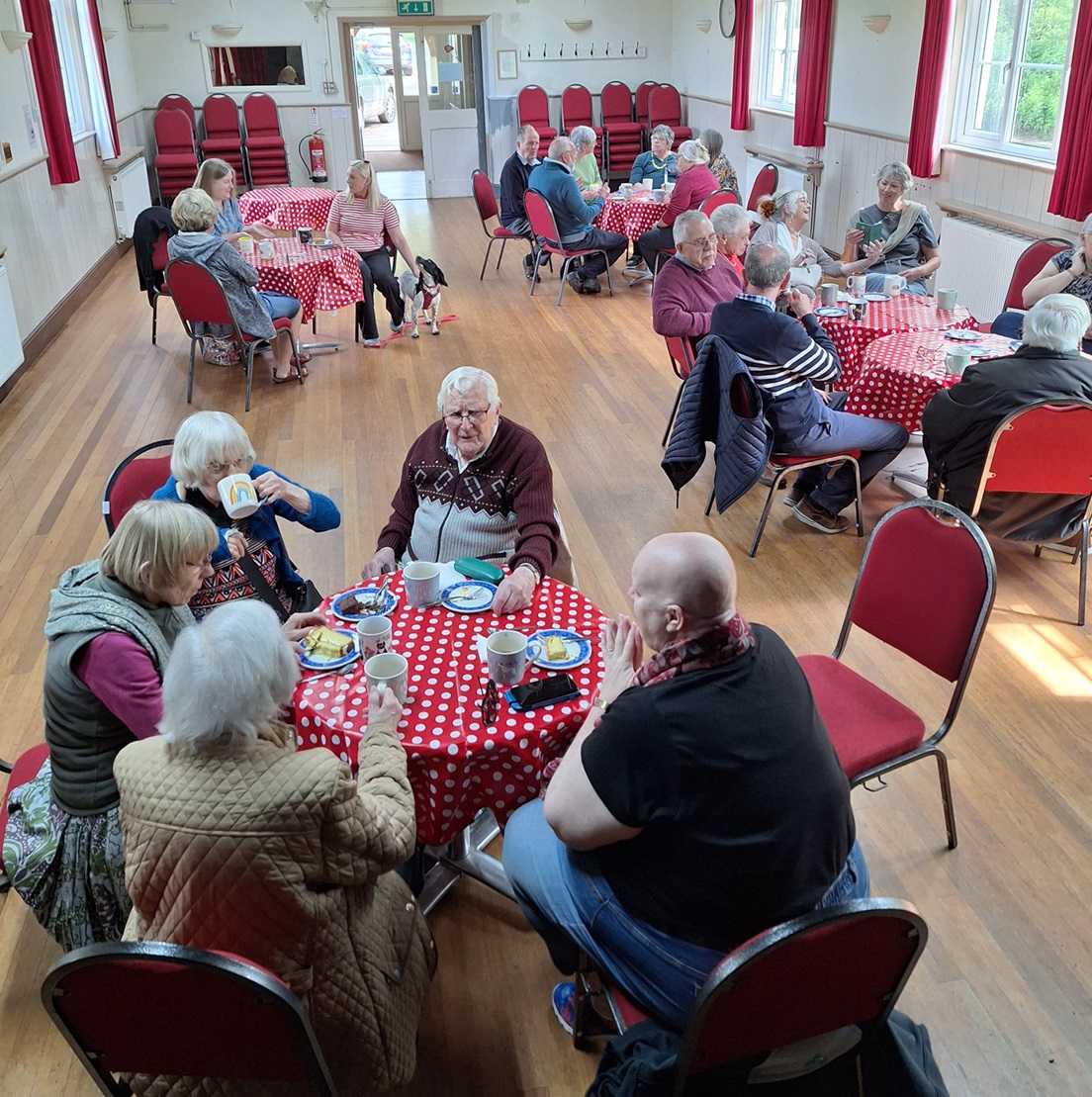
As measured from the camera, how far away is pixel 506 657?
2119 mm

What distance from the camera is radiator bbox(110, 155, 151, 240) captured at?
9.91 metres

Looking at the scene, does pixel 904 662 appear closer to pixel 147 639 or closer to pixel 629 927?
pixel 629 927

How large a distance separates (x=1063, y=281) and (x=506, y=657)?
3973 mm

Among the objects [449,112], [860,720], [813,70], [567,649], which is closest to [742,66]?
[813,70]

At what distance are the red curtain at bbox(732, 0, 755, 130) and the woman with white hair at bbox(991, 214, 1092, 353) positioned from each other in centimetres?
666

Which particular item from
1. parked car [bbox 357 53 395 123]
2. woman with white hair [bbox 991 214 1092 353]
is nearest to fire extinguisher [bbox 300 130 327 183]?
parked car [bbox 357 53 395 123]

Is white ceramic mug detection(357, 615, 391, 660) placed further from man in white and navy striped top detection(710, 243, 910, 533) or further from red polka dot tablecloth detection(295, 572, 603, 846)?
man in white and navy striped top detection(710, 243, 910, 533)

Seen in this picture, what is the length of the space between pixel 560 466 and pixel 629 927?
3473 millimetres

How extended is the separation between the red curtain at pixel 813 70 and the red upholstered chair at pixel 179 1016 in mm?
9427

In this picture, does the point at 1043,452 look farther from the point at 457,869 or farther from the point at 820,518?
the point at 457,869

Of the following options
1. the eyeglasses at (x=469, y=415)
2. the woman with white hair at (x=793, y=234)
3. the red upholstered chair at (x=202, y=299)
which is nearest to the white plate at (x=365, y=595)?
the eyeglasses at (x=469, y=415)

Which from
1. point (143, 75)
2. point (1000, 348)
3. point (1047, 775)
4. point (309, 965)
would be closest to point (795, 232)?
point (1000, 348)

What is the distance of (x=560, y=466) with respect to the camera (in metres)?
5.09

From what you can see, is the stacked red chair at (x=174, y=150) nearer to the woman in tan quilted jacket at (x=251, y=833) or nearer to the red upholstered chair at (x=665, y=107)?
the red upholstered chair at (x=665, y=107)
